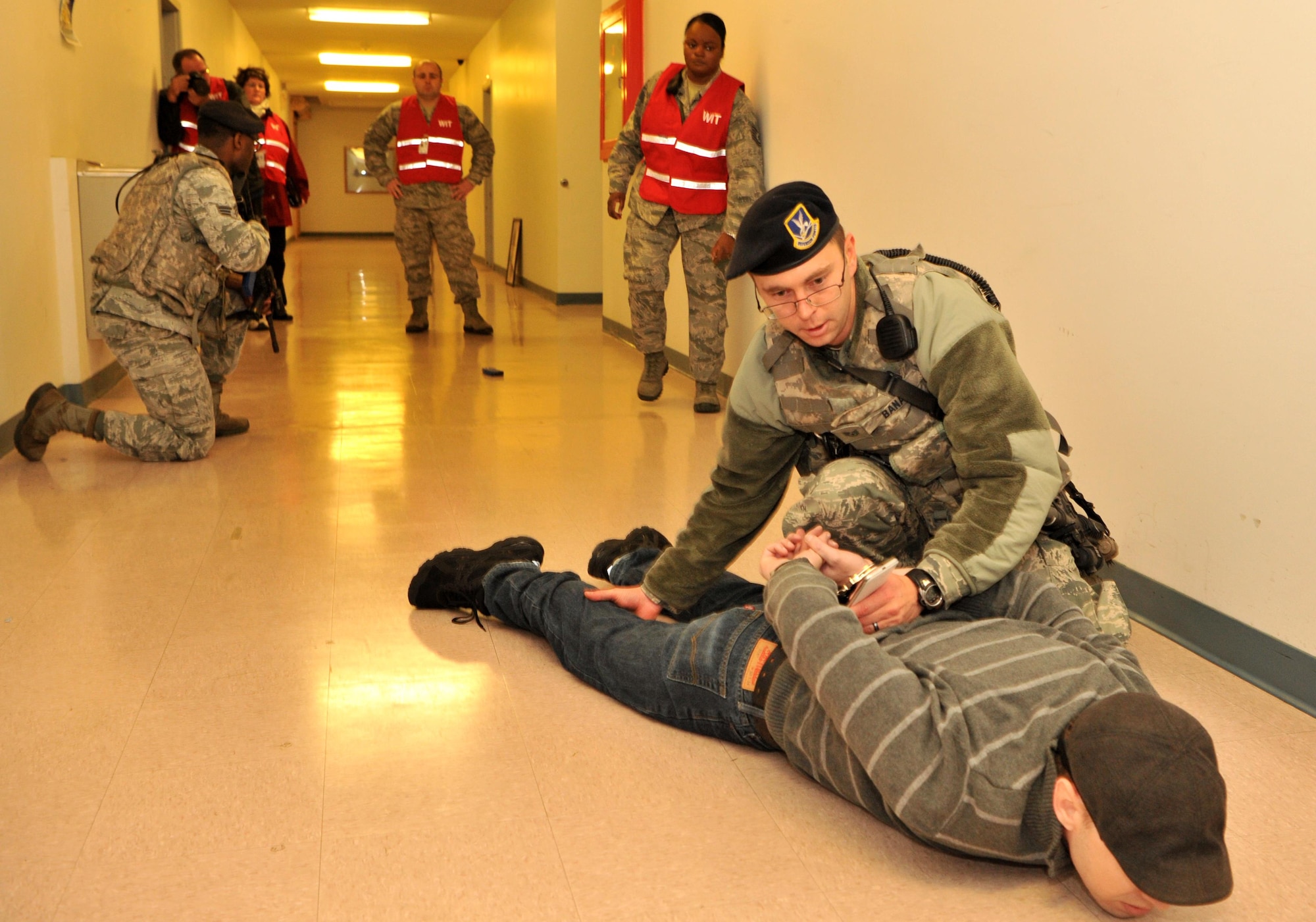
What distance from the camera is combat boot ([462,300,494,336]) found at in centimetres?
688

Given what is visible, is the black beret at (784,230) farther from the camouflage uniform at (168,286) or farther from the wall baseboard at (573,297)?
the wall baseboard at (573,297)

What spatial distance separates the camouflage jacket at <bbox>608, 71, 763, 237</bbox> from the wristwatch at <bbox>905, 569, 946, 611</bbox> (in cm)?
278

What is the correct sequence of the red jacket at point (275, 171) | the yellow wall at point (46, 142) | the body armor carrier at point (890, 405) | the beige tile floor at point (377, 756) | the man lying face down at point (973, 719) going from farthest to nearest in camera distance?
the red jacket at point (275, 171), the yellow wall at point (46, 142), the body armor carrier at point (890, 405), the beige tile floor at point (377, 756), the man lying face down at point (973, 719)

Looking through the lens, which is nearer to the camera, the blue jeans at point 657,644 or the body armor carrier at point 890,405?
the blue jeans at point 657,644

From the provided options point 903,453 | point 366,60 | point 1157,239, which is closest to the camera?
point 903,453

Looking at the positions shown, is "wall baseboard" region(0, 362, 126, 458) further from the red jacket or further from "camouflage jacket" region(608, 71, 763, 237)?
"camouflage jacket" region(608, 71, 763, 237)

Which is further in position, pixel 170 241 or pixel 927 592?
pixel 170 241

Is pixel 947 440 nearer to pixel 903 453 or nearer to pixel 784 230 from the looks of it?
pixel 903 453

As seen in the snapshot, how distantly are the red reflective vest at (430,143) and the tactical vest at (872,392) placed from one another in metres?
5.16

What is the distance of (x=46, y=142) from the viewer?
420 centimetres

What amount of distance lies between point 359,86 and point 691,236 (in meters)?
14.8

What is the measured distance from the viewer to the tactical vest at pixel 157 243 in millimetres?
3484

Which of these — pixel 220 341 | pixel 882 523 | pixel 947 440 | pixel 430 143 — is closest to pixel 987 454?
pixel 947 440

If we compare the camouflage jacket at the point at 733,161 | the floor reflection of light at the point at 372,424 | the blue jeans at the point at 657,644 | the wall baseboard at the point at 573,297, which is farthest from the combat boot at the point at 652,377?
the wall baseboard at the point at 573,297
